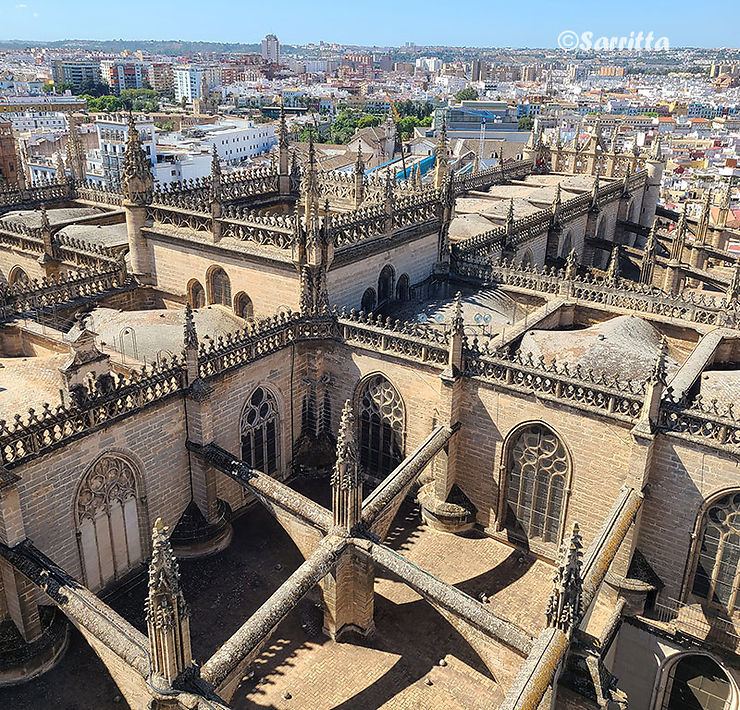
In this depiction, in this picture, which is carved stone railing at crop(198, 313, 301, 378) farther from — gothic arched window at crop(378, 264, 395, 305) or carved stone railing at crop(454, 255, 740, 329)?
carved stone railing at crop(454, 255, 740, 329)

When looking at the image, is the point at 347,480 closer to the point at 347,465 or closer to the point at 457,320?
the point at 347,465

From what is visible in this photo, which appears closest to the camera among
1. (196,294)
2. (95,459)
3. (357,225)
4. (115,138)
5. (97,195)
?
(95,459)

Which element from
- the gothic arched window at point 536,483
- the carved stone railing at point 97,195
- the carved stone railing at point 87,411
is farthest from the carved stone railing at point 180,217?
the gothic arched window at point 536,483

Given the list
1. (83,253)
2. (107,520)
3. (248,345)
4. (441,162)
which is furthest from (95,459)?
(441,162)

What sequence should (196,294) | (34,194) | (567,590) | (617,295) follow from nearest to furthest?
(567,590) < (617,295) < (196,294) < (34,194)

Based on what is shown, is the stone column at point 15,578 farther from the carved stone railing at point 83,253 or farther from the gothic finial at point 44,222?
the gothic finial at point 44,222

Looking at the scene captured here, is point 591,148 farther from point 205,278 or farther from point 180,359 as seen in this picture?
point 180,359

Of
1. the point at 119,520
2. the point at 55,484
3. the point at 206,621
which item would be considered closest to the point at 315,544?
the point at 206,621
